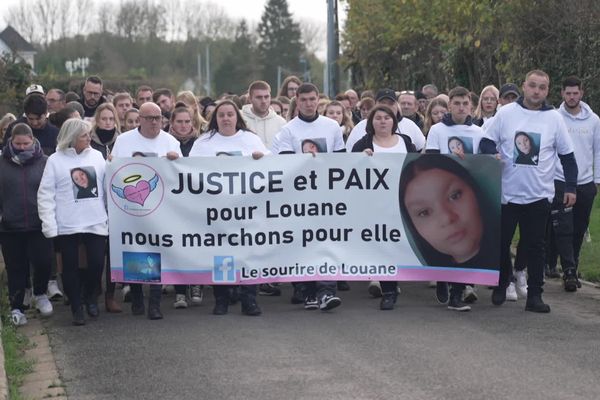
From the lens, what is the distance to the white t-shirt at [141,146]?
11.5m

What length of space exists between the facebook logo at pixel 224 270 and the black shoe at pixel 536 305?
2.66 metres

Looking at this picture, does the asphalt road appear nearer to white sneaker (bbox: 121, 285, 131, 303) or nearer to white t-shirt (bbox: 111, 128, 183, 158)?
white sneaker (bbox: 121, 285, 131, 303)

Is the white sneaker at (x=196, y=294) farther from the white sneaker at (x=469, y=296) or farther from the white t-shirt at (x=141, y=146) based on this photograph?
the white sneaker at (x=469, y=296)

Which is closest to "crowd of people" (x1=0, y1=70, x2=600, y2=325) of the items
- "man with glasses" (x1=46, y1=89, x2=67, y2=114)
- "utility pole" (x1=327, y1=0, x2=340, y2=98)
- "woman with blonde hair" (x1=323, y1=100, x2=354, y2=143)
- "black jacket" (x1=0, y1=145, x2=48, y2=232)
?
"black jacket" (x1=0, y1=145, x2=48, y2=232)

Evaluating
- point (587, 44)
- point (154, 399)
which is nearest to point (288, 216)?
point (154, 399)

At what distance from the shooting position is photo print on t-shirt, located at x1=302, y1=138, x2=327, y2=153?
1196 cm

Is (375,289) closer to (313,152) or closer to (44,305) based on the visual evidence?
(313,152)

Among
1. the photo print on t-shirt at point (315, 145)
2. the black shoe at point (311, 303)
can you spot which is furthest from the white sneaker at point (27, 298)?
the photo print on t-shirt at point (315, 145)

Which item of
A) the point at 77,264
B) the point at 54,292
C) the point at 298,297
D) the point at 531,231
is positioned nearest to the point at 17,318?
the point at 77,264

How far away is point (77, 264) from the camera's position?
35.8 ft

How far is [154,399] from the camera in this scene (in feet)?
25.3

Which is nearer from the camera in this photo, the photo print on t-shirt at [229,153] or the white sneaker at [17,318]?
the white sneaker at [17,318]

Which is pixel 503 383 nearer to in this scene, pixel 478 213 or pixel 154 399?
pixel 154 399

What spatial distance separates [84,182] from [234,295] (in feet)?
6.50
